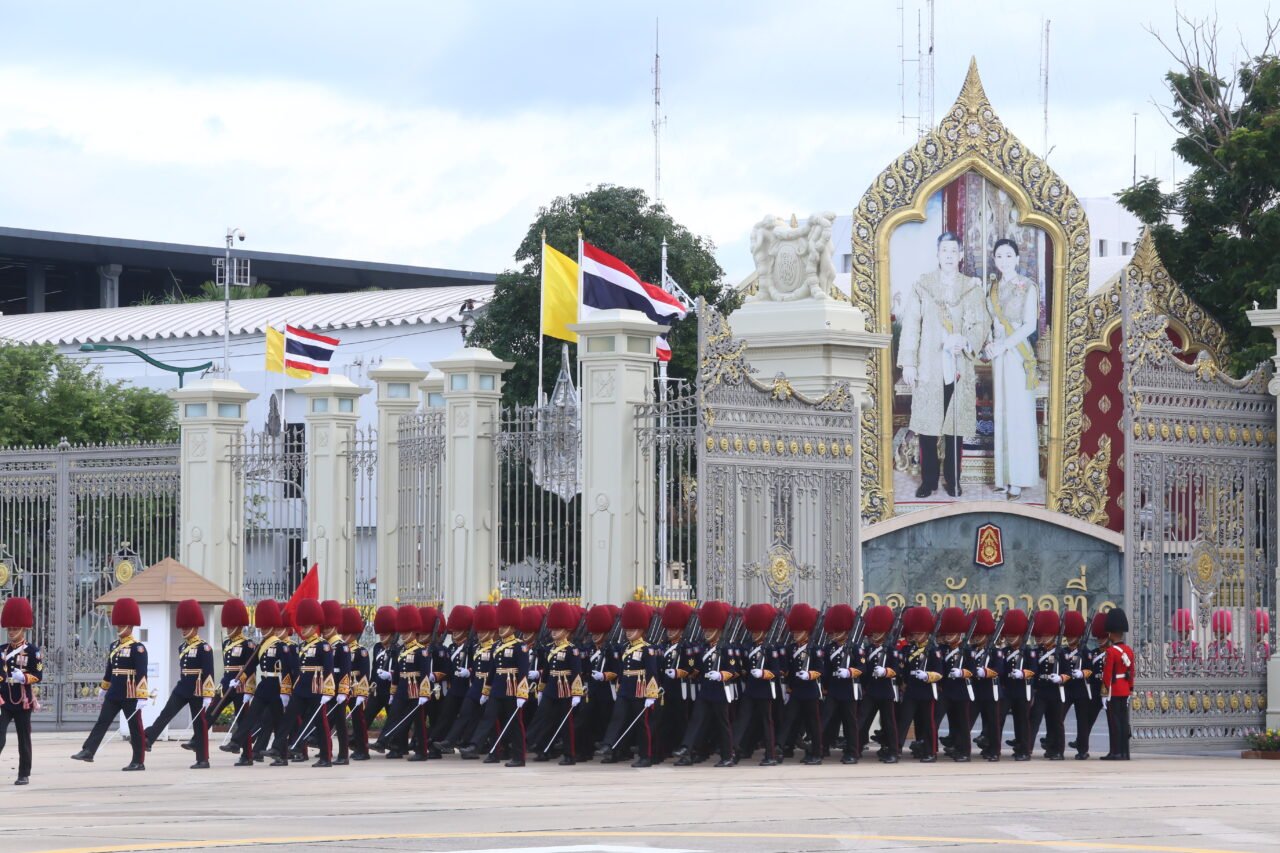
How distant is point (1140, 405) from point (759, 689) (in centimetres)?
385

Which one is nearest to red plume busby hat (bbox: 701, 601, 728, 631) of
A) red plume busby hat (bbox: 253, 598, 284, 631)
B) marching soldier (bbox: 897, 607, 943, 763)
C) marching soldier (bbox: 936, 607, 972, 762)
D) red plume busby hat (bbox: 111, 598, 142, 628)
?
marching soldier (bbox: 897, 607, 943, 763)

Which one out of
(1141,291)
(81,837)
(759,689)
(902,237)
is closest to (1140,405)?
(1141,291)

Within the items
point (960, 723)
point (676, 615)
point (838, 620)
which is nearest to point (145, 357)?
point (676, 615)

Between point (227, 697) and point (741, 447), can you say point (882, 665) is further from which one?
point (227, 697)

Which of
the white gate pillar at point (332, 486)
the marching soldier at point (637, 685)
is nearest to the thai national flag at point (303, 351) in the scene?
the white gate pillar at point (332, 486)

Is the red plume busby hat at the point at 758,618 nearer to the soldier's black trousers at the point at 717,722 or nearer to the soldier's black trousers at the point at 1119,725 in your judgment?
the soldier's black trousers at the point at 717,722

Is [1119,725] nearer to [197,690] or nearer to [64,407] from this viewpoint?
[197,690]

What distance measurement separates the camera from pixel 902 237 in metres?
24.3

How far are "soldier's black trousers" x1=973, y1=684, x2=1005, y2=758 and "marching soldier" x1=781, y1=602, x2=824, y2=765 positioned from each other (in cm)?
138

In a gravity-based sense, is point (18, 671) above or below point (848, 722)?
above

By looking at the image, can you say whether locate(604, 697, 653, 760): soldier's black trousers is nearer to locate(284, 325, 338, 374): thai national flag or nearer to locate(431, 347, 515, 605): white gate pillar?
locate(431, 347, 515, 605): white gate pillar

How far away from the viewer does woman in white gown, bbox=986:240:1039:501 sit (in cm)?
2453

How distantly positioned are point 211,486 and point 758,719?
6572 mm

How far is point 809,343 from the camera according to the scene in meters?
19.6
